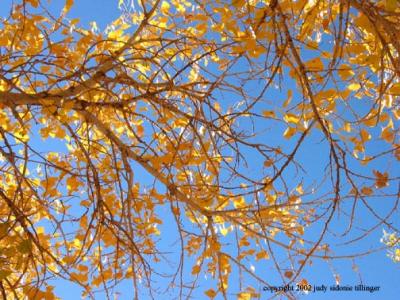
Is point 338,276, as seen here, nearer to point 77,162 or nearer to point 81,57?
Answer: point 77,162

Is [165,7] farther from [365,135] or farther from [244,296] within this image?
[244,296]

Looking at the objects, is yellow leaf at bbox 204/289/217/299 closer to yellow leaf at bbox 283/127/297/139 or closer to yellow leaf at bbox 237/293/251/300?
yellow leaf at bbox 237/293/251/300

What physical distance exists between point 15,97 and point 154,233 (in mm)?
1243

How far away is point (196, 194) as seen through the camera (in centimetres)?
269

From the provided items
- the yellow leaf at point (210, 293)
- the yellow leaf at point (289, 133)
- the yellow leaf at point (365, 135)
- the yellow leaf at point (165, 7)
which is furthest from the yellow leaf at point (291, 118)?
the yellow leaf at point (165, 7)

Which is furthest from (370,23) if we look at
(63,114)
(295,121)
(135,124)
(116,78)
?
(135,124)

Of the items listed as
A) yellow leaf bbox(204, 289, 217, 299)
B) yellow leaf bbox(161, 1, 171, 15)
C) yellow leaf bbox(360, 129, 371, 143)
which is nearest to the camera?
yellow leaf bbox(360, 129, 371, 143)

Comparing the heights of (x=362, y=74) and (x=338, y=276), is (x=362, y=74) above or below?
above

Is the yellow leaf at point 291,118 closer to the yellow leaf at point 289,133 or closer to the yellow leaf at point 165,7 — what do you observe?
the yellow leaf at point 289,133

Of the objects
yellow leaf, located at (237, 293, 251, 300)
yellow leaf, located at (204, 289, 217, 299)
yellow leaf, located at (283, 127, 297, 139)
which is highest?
yellow leaf, located at (283, 127, 297, 139)

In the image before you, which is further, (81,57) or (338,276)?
(81,57)

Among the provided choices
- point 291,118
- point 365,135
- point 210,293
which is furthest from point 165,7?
point 210,293

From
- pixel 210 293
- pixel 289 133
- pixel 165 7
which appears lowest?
pixel 210 293

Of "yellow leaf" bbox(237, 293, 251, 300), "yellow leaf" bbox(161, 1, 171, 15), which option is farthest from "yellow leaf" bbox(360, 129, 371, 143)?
"yellow leaf" bbox(161, 1, 171, 15)
